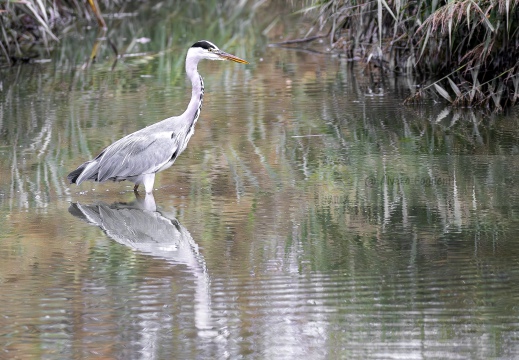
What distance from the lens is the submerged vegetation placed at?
8914 mm

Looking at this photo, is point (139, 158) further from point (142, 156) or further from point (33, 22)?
point (33, 22)

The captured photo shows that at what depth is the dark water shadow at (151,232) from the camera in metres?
5.49

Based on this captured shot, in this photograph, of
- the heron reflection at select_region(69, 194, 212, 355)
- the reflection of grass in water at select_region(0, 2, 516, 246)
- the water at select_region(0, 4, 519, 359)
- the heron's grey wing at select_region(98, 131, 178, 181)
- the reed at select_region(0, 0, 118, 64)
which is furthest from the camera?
the reed at select_region(0, 0, 118, 64)

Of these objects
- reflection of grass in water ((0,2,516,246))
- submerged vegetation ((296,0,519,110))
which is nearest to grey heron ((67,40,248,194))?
reflection of grass in water ((0,2,516,246))

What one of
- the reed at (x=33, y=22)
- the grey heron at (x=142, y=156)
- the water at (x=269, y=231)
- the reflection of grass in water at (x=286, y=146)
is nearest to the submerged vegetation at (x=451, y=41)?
the water at (x=269, y=231)

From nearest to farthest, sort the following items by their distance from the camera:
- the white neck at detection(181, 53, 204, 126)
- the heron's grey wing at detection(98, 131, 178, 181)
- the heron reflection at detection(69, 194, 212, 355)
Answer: the heron reflection at detection(69, 194, 212, 355) → the heron's grey wing at detection(98, 131, 178, 181) → the white neck at detection(181, 53, 204, 126)

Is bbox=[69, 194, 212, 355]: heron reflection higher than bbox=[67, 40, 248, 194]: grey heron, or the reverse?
bbox=[67, 40, 248, 194]: grey heron

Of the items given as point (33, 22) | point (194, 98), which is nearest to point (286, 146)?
point (194, 98)

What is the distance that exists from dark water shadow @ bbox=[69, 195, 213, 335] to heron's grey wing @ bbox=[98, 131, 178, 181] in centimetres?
21

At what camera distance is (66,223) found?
6.57 meters

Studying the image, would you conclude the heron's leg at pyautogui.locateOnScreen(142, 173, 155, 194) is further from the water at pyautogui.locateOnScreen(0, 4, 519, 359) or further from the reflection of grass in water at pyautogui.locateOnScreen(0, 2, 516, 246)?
the reflection of grass in water at pyautogui.locateOnScreen(0, 2, 516, 246)

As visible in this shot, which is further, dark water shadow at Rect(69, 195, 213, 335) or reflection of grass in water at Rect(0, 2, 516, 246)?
reflection of grass in water at Rect(0, 2, 516, 246)

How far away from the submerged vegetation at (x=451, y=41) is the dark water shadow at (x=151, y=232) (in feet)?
10.3

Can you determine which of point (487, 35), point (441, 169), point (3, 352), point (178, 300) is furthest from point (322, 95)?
point (3, 352)
